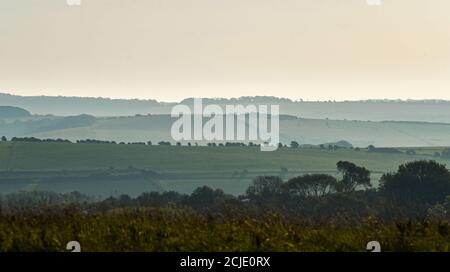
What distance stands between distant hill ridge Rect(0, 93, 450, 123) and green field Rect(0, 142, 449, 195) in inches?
234

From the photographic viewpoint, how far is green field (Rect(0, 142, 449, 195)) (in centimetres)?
8569

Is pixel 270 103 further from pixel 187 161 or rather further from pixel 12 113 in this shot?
pixel 12 113

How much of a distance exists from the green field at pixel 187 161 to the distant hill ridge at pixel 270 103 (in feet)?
19.5

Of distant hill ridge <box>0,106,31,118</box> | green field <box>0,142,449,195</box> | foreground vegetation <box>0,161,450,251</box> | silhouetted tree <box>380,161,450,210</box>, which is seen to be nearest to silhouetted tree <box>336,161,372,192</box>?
green field <box>0,142,449,195</box>

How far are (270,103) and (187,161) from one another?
3486 inches

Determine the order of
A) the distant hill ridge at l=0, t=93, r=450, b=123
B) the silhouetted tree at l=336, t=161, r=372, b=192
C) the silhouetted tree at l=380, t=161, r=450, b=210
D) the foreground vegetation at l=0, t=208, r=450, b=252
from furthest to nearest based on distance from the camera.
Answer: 1. the silhouetted tree at l=336, t=161, r=372, b=192
2. the silhouetted tree at l=380, t=161, r=450, b=210
3. the distant hill ridge at l=0, t=93, r=450, b=123
4. the foreground vegetation at l=0, t=208, r=450, b=252

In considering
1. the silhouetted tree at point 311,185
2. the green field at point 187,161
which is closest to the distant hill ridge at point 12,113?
the green field at point 187,161

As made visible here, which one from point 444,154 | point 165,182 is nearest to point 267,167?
point 165,182

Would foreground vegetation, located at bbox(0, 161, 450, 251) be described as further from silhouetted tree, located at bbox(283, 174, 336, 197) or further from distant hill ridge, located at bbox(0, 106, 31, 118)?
distant hill ridge, located at bbox(0, 106, 31, 118)

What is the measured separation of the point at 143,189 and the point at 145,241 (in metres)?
63.0

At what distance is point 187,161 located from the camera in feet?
342
